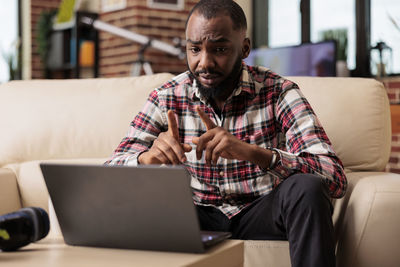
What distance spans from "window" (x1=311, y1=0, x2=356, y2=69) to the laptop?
10.1 feet

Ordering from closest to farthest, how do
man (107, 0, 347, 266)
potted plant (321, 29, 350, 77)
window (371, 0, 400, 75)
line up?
man (107, 0, 347, 266) → window (371, 0, 400, 75) → potted plant (321, 29, 350, 77)

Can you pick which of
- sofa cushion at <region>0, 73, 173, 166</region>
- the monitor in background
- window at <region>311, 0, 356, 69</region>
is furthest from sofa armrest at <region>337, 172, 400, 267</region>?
window at <region>311, 0, 356, 69</region>

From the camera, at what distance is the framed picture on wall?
450 cm

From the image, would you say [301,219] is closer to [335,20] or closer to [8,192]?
[8,192]

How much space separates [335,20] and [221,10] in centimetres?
265

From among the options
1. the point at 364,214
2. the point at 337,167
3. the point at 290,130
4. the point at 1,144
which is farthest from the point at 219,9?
the point at 1,144

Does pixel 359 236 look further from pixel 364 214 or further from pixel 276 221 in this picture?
pixel 276 221

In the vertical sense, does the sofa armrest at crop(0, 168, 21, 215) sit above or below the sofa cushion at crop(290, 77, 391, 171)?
below

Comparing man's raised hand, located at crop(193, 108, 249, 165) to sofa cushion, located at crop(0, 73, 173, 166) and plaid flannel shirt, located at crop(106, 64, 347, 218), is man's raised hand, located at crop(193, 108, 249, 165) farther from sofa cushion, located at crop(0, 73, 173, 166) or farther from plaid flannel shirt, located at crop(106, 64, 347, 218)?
sofa cushion, located at crop(0, 73, 173, 166)

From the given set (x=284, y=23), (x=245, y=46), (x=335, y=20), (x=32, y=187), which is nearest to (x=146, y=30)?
(x=284, y=23)

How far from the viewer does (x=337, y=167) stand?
1485mm

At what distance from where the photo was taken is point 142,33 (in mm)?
4473

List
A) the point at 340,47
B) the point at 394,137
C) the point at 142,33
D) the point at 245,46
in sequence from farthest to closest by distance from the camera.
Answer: the point at 142,33 < the point at 340,47 < the point at 394,137 < the point at 245,46

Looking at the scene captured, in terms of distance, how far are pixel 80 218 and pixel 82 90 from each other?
46.8 inches
